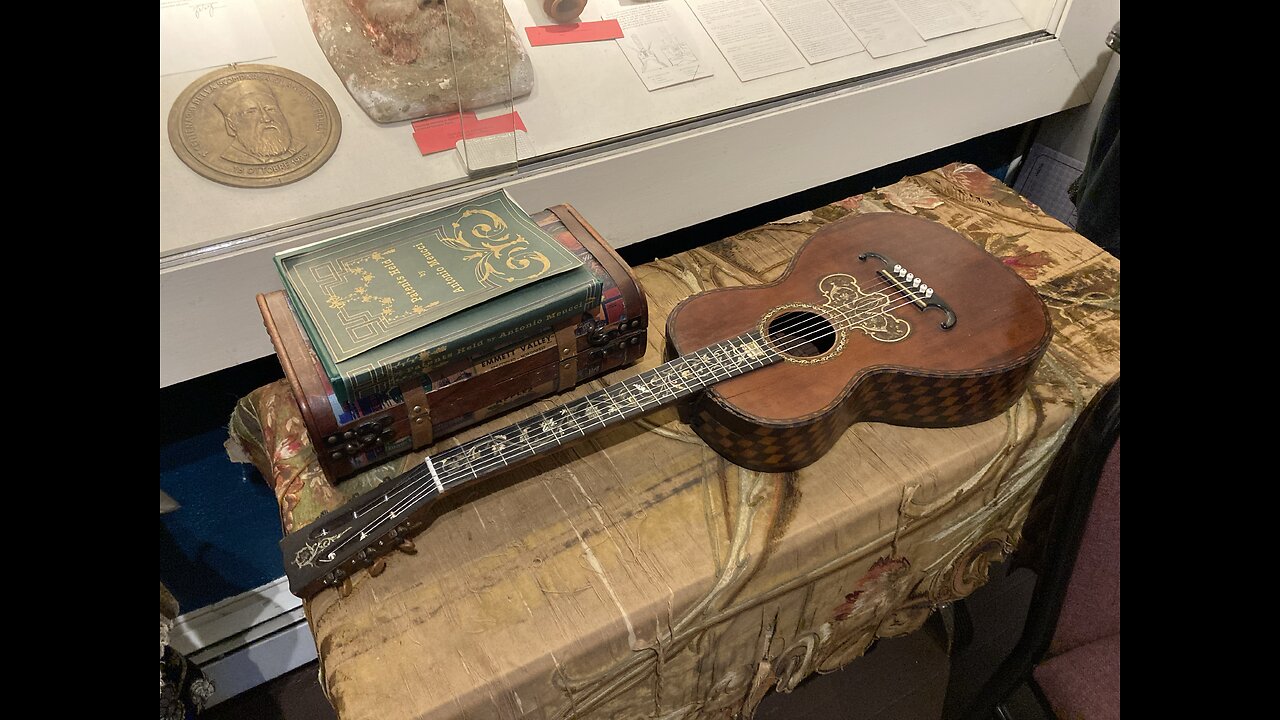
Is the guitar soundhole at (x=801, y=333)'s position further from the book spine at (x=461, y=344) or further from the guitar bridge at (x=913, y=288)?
the book spine at (x=461, y=344)

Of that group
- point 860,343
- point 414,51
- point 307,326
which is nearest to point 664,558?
point 860,343

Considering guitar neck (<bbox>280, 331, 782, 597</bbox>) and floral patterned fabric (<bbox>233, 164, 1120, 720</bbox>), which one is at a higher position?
guitar neck (<bbox>280, 331, 782, 597</bbox>)

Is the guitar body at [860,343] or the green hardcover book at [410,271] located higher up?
the green hardcover book at [410,271]

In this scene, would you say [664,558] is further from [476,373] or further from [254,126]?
[254,126]

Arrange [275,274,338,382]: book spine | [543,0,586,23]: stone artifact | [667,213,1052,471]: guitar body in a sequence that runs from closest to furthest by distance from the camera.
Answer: [275,274,338,382]: book spine → [667,213,1052,471]: guitar body → [543,0,586,23]: stone artifact

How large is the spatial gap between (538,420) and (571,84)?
0.66m

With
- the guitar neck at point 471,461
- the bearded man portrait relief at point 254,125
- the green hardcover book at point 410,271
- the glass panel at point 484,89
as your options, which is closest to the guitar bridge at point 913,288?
the guitar neck at point 471,461

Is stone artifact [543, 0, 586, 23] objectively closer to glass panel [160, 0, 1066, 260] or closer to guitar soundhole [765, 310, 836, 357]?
glass panel [160, 0, 1066, 260]

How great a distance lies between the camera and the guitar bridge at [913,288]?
1.15 m

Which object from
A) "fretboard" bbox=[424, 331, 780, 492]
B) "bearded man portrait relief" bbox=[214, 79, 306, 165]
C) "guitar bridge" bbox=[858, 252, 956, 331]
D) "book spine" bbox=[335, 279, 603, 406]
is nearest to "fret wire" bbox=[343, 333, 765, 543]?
"fretboard" bbox=[424, 331, 780, 492]

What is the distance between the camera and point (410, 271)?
39.0 inches

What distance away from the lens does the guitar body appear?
1.02 metres

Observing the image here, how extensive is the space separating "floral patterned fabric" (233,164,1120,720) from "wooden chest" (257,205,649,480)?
47mm
